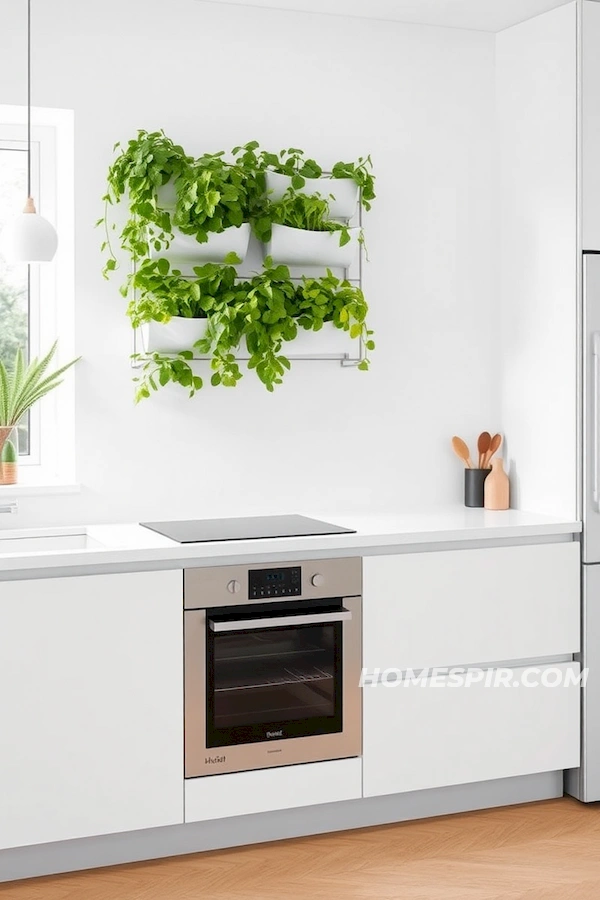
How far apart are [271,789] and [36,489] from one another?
111 cm

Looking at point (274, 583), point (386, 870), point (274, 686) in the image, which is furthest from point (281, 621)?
point (386, 870)

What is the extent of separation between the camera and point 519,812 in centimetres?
334

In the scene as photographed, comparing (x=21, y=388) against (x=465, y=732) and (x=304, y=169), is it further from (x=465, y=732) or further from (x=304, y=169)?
(x=465, y=732)

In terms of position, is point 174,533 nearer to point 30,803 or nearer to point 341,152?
point 30,803

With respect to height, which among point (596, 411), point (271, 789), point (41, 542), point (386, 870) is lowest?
point (386, 870)

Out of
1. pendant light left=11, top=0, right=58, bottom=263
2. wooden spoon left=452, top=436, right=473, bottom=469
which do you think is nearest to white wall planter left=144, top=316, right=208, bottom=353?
pendant light left=11, top=0, right=58, bottom=263

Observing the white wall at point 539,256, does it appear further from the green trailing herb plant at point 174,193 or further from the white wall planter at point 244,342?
the green trailing herb plant at point 174,193

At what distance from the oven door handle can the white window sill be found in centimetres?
69

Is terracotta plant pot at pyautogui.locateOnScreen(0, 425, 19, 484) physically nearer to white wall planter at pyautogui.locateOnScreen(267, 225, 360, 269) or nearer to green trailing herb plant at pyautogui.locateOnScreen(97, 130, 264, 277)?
green trailing herb plant at pyautogui.locateOnScreen(97, 130, 264, 277)

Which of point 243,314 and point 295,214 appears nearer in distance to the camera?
point 243,314

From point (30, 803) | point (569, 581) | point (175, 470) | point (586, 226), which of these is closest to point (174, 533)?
point (175, 470)

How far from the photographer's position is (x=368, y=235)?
143 inches

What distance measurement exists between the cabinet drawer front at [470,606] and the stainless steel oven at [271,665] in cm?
9

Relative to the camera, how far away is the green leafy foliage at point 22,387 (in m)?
3.26
